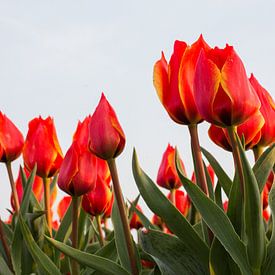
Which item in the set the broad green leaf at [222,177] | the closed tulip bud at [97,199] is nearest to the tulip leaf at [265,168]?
the broad green leaf at [222,177]

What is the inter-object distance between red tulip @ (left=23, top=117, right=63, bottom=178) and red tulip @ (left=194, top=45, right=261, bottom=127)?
24.7 inches

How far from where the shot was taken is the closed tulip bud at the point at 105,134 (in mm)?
1026

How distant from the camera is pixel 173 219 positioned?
3.18 ft

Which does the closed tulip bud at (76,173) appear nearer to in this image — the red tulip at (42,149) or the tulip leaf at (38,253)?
the tulip leaf at (38,253)

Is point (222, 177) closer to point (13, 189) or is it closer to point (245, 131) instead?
point (245, 131)

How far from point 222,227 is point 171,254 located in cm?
13

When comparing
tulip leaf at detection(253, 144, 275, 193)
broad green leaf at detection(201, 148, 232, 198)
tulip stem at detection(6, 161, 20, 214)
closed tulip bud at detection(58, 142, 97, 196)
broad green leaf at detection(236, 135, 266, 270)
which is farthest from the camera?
tulip stem at detection(6, 161, 20, 214)

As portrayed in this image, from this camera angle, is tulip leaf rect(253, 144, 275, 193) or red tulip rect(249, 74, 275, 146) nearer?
tulip leaf rect(253, 144, 275, 193)

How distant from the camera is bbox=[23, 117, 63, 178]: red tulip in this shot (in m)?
1.44

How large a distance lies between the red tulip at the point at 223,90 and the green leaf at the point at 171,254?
230 millimetres

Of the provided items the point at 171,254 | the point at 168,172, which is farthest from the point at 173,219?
the point at 168,172

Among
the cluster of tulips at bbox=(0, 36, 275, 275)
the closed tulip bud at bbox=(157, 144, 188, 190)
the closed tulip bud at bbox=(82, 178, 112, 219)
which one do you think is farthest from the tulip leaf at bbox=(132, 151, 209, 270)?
the closed tulip bud at bbox=(157, 144, 188, 190)

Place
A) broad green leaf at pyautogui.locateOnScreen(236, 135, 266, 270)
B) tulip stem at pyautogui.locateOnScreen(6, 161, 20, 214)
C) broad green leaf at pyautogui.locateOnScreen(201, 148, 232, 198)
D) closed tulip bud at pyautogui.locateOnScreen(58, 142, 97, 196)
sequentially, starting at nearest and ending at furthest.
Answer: broad green leaf at pyautogui.locateOnScreen(236, 135, 266, 270) < broad green leaf at pyautogui.locateOnScreen(201, 148, 232, 198) < closed tulip bud at pyautogui.locateOnScreen(58, 142, 97, 196) < tulip stem at pyautogui.locateOnScreen(6, 161, 20, 214)

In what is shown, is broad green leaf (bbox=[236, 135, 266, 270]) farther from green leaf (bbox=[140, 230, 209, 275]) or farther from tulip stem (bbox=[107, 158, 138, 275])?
tulip stem (bbox=[107, 158, 138, 275])
